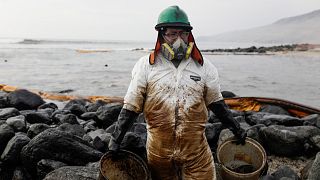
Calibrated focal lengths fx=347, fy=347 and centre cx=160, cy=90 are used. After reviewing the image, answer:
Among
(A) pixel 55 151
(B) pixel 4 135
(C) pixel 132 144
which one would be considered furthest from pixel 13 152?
(C) pixel 132 144

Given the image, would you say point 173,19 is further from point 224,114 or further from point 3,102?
point 3,102

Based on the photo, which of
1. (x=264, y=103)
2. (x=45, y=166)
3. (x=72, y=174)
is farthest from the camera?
(x=264, y=103)

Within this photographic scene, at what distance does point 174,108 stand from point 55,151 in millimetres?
2504

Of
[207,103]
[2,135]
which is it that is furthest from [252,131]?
[2,135]

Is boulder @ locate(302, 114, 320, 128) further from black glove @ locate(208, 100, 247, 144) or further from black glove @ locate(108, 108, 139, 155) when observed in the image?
black glove @ locate(108, 108, 139, 155)

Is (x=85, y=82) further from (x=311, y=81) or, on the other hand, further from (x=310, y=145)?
(x=310, y=145)

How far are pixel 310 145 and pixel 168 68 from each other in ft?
15.0

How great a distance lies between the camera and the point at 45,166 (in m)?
4.79

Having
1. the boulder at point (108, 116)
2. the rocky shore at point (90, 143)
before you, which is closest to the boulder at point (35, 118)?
the rocky shore at point (90, 143)

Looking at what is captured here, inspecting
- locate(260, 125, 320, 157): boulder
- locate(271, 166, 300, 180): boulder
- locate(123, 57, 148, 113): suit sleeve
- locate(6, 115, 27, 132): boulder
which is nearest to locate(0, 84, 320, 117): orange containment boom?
locate(260, 125, 320, 157): boulder

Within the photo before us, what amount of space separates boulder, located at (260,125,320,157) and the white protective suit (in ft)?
12.0

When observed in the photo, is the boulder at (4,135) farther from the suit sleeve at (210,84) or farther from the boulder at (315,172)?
the boulder at (315,172)

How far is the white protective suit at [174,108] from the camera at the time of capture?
322cm

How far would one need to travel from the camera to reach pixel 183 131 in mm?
3223
